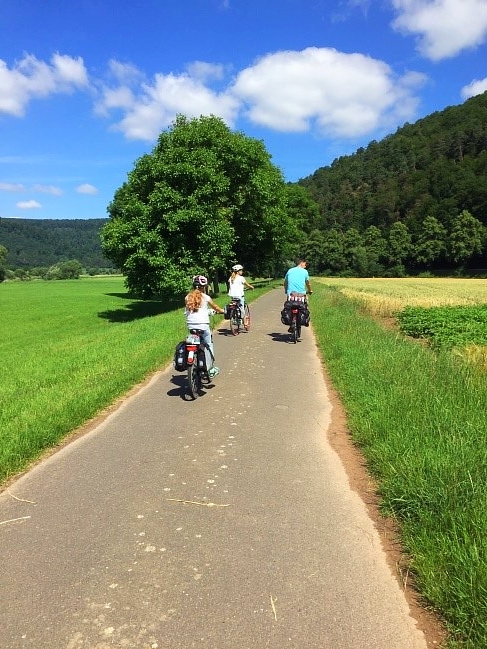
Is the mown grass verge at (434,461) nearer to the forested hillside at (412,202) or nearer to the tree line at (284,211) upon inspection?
the tree line at (284,211)

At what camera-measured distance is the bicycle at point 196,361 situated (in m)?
7.63

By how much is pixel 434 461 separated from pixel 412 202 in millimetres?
116425

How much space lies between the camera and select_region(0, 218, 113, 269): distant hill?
16075cm

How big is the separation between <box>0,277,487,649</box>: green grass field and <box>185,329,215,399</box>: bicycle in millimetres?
1370

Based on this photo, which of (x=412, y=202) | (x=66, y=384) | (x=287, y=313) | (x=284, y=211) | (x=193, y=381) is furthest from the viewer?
(x=412, y=202)

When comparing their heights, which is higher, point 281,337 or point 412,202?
point 412,202

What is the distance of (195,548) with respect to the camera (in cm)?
344

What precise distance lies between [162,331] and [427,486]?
11.4 meters

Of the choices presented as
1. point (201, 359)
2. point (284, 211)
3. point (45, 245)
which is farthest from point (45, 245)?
point (201, 359)

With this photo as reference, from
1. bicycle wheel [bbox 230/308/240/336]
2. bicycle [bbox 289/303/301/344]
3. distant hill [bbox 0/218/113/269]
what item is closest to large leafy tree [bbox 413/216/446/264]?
bicycle wheel [bbox 230/308/240/336]

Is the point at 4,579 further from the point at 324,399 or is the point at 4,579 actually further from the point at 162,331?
the point at 162,331

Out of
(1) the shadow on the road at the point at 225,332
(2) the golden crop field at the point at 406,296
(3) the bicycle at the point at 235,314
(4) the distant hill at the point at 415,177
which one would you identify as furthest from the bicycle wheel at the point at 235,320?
(4) the distant hill at the point at 415,177

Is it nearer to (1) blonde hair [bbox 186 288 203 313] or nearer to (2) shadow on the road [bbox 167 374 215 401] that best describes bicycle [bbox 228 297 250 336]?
(2) shadow on the road [bbox 167 374 215 401]

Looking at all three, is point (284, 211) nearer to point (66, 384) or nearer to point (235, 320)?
point (235, 320)
